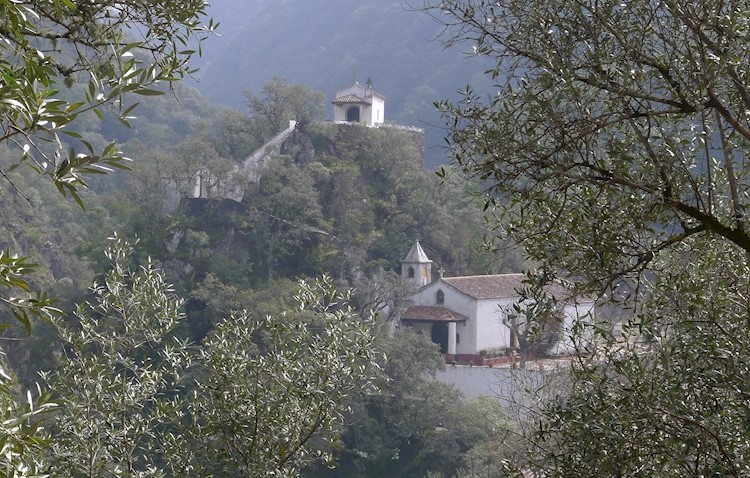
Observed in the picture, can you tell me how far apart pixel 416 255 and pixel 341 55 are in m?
51.8

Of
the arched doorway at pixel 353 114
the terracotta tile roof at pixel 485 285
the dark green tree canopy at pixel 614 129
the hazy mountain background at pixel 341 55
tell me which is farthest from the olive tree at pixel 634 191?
the hazy mountain background at pixel 341 55

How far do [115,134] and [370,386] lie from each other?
5921cm

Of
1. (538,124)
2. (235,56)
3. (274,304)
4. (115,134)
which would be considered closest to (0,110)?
(538,124)

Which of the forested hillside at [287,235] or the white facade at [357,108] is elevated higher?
the white facade at [357,108]

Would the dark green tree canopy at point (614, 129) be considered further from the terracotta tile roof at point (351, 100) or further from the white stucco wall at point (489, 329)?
the terracotta tile roof at point (351, 100)

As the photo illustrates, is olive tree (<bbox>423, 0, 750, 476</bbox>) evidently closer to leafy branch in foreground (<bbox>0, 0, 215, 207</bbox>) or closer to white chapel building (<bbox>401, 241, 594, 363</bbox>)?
leafy branch in foreground (<bbox>0, 0, 215, 207</bbox>)

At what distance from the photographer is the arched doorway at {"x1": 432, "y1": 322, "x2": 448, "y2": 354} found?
1367 inches

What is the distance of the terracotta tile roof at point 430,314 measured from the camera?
3400 cm

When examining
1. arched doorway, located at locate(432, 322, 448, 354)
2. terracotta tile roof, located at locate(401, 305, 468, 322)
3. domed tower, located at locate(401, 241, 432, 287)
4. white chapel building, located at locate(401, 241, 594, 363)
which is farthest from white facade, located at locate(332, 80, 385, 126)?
arched doorway, located at locate(432, 322, 448, 354)

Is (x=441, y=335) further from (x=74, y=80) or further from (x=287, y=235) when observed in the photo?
(x=74, y=80)

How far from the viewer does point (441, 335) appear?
114 ft

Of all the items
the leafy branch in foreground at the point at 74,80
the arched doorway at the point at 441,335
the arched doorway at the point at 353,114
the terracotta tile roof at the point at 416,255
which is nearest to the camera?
the leafy branch in foreground at the point at 74,80

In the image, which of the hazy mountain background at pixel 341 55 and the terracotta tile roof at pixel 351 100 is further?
the hazy mountain background at pixel 341 55

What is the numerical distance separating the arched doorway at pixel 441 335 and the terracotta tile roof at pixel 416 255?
3199 millimetres
